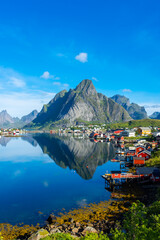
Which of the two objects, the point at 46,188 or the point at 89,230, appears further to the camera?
the point at 46,188

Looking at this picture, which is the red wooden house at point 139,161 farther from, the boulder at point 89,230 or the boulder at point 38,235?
the boulder at point 38,235

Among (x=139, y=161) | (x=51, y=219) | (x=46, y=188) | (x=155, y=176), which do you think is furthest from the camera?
(x=139, y=161)

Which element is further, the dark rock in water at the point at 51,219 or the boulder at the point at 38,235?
the dark rock in water at the point at 51,219

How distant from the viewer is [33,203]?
41844mm

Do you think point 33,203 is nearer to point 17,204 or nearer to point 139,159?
point 17,204

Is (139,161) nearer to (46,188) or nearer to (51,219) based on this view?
(46,188)

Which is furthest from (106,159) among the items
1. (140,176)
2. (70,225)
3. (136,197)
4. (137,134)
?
(137,134)

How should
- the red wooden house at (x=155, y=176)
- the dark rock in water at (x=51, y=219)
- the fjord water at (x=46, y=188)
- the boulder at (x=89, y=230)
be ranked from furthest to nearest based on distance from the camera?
1. the red wooden house at (x=155, y=176)
2. the fjord water at (x=46, y=188)
3. the dark rock in water at (x=51, y=219)
4. the boulder at (x=89, y=230)

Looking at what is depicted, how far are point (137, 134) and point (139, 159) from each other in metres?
126

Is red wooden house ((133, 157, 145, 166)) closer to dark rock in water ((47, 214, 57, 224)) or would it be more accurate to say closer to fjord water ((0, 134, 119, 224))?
fjord water ((0, 134, 119, 224))

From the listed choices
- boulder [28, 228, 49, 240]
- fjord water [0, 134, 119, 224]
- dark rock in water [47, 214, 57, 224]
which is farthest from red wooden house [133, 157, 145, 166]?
boulder [28, 228, 49, 240]

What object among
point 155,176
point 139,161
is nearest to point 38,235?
point 155,176

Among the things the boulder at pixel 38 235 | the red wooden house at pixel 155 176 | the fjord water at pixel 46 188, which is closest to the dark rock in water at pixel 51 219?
the fjord water at pixel 46 188

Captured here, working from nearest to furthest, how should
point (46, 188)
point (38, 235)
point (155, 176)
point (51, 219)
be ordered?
point (38, 235), point (51, 219), point (155, 176), point (46, 188)
